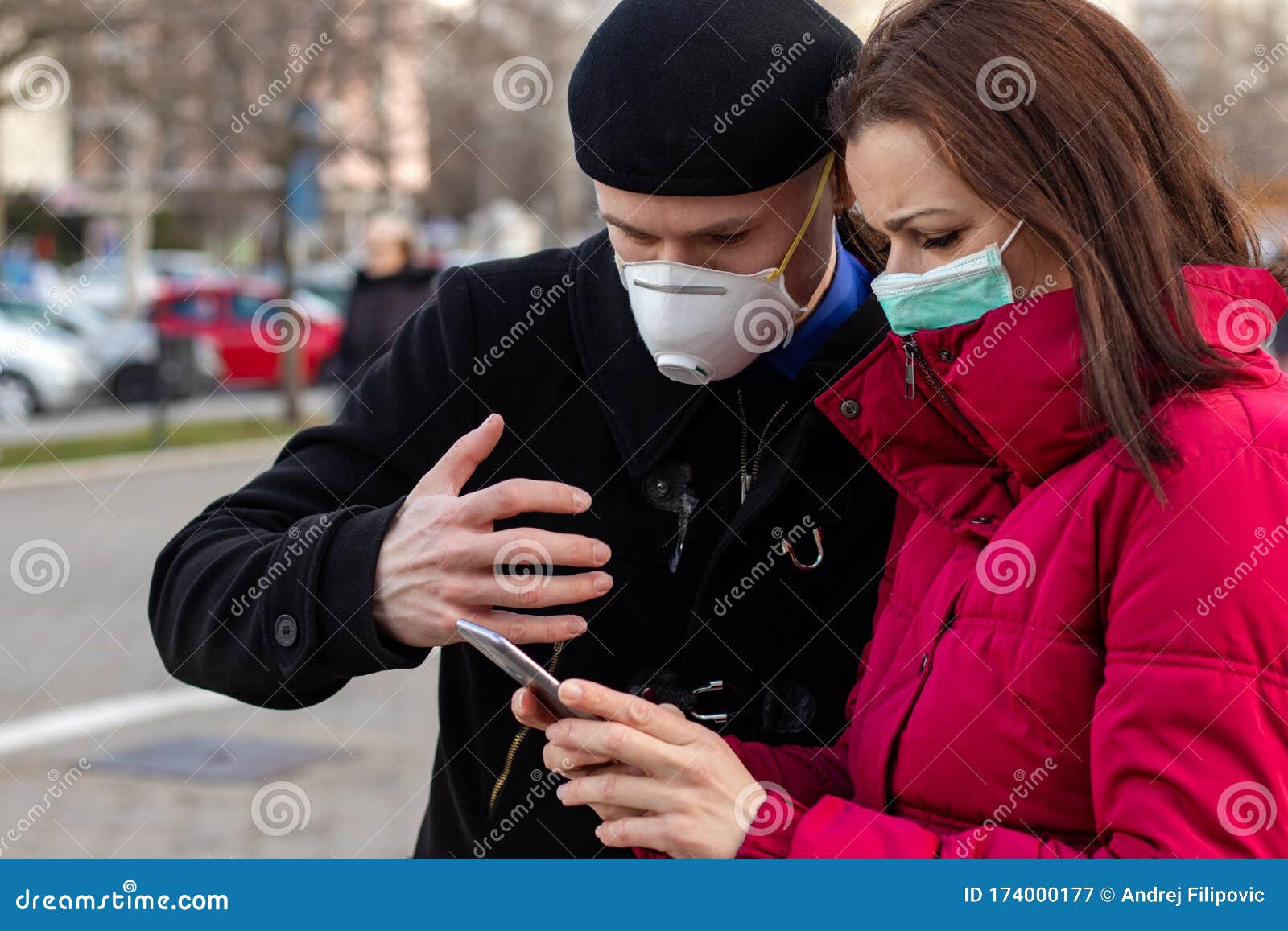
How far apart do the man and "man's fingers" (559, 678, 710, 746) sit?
333 mm

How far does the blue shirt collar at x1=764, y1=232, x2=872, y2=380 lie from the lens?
246 cm

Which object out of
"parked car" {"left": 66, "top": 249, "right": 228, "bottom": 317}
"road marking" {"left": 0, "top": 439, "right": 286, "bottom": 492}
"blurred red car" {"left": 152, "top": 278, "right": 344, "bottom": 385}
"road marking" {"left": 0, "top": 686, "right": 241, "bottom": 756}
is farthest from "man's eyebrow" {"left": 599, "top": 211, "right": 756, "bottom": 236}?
"parked car" {"left": 66, "top": 249, "right": 228, "bottom": 317}

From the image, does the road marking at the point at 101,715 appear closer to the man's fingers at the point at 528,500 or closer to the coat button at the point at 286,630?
the coat button at the point at 286,630

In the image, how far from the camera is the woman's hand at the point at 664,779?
1789 mm

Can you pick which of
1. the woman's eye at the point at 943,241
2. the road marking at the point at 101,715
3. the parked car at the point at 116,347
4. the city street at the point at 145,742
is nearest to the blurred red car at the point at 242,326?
the parked car at the point at 116,347

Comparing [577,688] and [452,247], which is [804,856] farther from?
[452,247]

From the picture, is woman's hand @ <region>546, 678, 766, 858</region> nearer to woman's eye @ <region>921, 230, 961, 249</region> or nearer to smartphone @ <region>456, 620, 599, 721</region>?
smartphone @ <region>456, 620, 599, 721</region>

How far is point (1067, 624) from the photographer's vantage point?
5.49 feet

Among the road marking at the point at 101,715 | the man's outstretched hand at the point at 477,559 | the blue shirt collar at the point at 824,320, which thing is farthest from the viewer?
the road marking at the point at 101,715

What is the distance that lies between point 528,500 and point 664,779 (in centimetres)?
40

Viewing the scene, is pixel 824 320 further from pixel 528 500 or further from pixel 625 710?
pixel 625 710

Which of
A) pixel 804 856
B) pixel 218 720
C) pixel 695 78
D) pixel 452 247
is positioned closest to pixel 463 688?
pixel 804 856

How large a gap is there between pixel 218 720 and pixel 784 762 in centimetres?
515

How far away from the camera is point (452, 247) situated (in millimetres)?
43688
